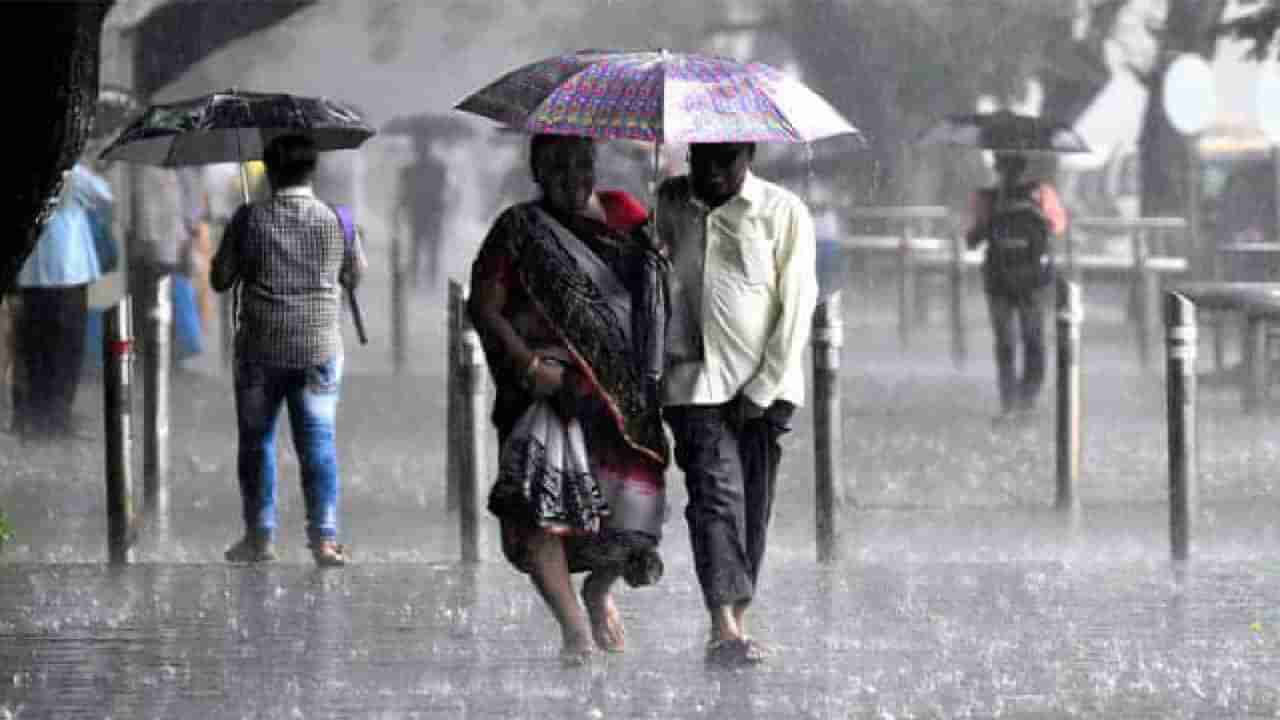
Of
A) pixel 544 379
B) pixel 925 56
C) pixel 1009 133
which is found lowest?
pixel 544 379

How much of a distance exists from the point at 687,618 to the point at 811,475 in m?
5.24

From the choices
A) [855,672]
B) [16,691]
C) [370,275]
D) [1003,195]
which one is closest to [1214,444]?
[1003,195]

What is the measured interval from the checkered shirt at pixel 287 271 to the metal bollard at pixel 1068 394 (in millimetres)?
3333

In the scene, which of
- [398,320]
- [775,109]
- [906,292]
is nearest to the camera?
[775,109]

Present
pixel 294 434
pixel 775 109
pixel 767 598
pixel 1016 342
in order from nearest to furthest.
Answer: pixel 775 109 → pixel 767 598 → pixel 294 434 → pixel 1016 342

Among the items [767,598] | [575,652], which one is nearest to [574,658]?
[575,652]

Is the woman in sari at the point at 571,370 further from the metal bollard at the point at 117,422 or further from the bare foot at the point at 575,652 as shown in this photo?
the metal bollard at the point at 117,422

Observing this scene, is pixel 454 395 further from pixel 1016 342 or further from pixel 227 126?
pixel 1016 342

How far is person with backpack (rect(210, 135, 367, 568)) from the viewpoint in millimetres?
12578

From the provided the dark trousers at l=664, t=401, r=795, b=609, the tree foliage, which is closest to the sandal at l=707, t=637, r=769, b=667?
the dark trousers at l=664, t=401, r=795, b=609

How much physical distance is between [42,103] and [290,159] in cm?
375

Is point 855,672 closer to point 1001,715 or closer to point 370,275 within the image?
point 1001,715

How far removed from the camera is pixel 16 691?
967cm

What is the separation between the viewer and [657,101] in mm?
10039
